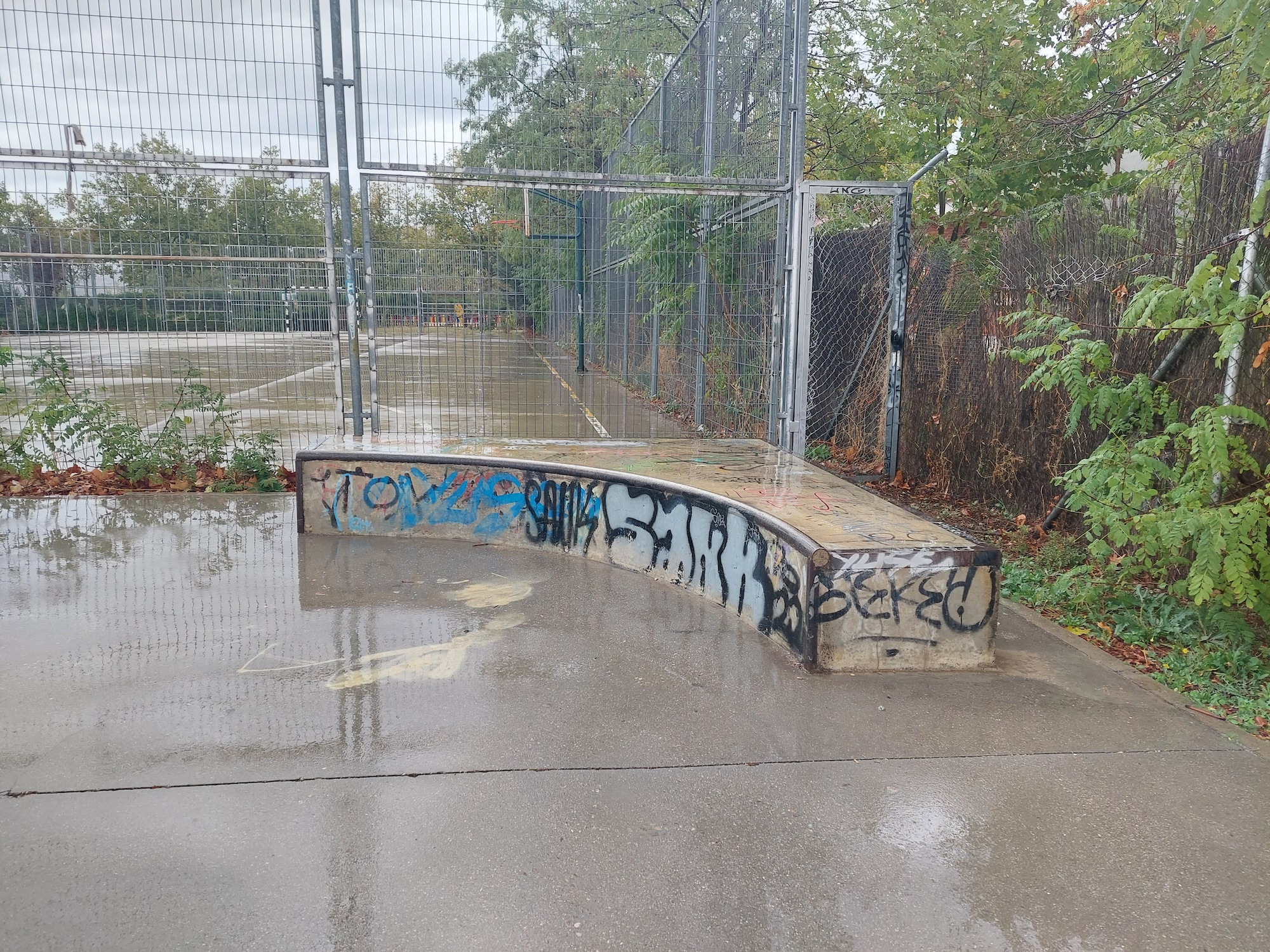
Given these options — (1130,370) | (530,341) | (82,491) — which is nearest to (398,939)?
(1130,370)

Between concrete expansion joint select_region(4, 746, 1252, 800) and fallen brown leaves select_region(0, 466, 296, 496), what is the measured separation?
4633 millimetres

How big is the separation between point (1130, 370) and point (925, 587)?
248 cm

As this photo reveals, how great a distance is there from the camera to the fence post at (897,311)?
24.9ft

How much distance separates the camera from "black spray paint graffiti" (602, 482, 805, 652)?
14.4ft

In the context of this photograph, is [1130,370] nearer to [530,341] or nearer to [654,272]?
[654,272]

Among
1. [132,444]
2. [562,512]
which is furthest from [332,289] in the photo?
[562,512]

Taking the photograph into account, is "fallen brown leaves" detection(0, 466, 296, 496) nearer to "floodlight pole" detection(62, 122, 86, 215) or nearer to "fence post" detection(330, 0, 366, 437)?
"fence post" detection(330, 0, 366, 437)

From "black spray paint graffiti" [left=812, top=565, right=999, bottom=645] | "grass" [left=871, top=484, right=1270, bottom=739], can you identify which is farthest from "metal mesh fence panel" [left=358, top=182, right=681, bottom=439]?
"grass" [left=871, top=484, right=1270, bottom=739]

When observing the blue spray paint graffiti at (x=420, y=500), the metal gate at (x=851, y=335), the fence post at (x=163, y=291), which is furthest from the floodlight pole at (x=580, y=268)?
the blue spray paint graffiti at (x=420, y=500)

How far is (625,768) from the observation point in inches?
126

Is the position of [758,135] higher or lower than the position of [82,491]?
higher

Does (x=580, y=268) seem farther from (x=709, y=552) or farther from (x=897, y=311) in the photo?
(x=709, y=552)

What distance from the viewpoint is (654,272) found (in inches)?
405

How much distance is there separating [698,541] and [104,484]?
5439 millimetres
